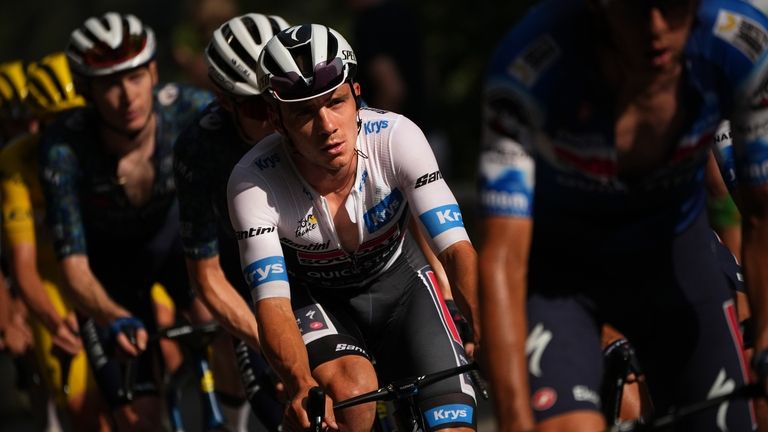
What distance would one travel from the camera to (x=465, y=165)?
1550 cm

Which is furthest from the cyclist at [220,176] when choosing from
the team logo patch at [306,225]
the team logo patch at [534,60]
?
the team logo patch at [534,60]

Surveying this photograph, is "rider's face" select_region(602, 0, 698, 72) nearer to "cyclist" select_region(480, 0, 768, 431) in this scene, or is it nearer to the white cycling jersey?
"cyclist" select_region(480, 0, 768, 431)

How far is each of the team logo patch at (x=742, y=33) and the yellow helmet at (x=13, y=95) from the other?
761cm

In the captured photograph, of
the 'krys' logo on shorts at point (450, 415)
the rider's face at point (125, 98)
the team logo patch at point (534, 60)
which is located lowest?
the 'krys' logo on shorts at point (450, 415)

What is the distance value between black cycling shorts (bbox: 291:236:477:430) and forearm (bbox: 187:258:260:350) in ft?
1.79

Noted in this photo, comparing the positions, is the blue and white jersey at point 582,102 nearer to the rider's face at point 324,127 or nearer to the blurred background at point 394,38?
the rider's face at point 324,127

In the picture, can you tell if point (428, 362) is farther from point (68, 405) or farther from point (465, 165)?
point (465, 165)

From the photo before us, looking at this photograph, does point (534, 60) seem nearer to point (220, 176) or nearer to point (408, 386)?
point (408, 386)

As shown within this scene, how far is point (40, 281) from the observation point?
961 cm

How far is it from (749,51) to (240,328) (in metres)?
3.21

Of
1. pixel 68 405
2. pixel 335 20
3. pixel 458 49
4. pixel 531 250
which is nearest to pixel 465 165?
pixel 458 49

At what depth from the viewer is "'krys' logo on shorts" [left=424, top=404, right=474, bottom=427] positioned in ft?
19.0

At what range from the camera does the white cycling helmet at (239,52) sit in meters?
7.24

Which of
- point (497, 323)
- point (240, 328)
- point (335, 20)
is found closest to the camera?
point (497, 323)
